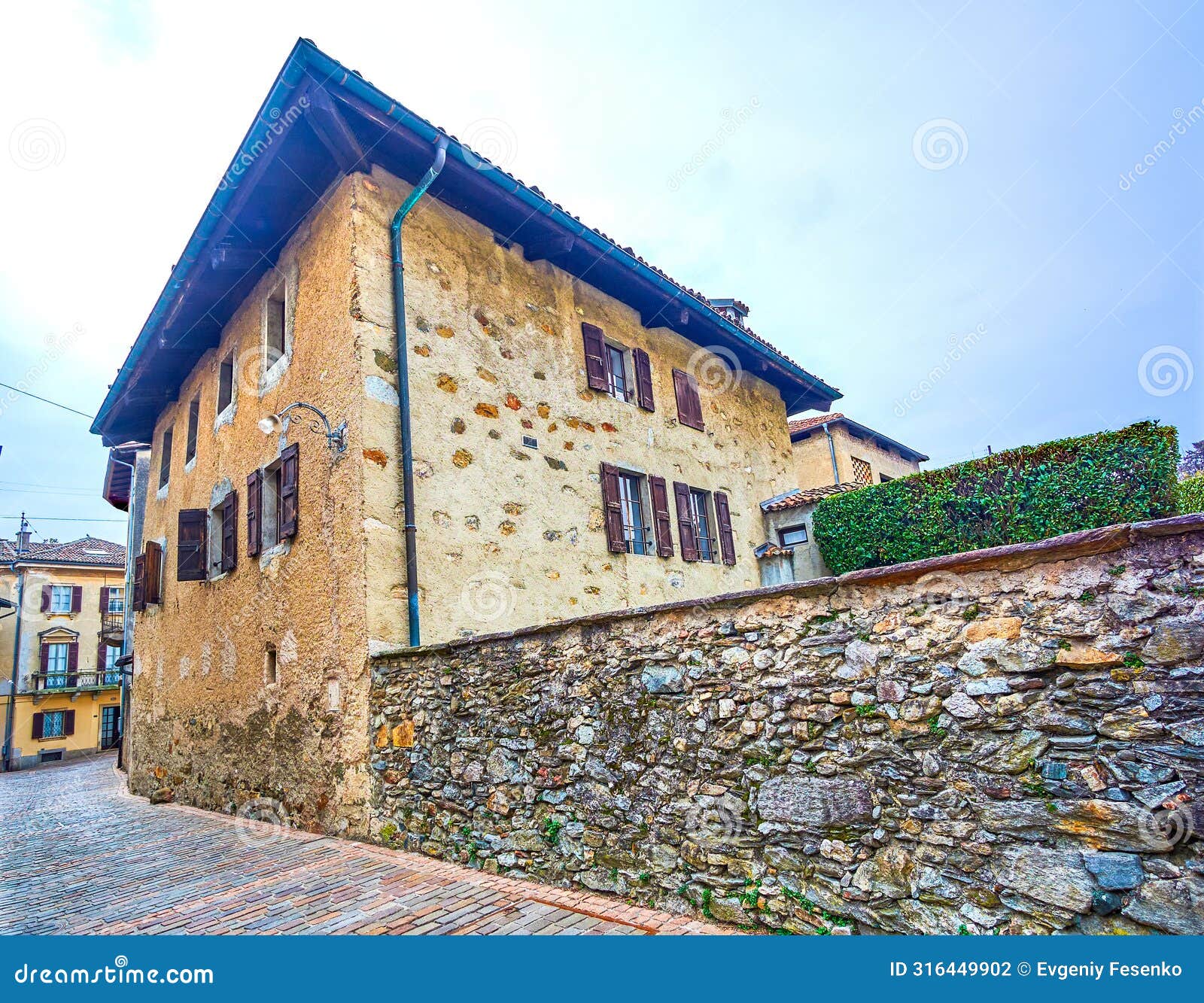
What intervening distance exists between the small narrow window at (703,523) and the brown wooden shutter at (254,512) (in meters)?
5.37

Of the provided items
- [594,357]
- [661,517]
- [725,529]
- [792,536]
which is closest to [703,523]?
[725,529]

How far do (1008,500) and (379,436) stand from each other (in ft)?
25.4

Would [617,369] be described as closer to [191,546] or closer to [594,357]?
[594,357]

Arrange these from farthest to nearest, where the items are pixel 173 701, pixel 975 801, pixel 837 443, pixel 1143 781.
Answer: pixel 837 443 < pixel 173 701 < pixel 975 801 < pixel 1143 781

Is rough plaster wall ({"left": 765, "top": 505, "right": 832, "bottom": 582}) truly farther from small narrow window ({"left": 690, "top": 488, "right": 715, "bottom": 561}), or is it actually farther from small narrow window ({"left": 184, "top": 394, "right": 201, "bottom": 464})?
small narrow window ({"left": 184, "top": 394, "right": 201, "bottom": 464})

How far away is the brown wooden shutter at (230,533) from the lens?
8375mm

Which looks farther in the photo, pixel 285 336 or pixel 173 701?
pixel 173 701

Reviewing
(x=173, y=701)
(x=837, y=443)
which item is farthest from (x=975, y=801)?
(x=837, y=443)

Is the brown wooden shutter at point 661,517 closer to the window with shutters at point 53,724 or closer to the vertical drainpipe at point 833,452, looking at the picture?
the vertical drainpipe at point 833,452

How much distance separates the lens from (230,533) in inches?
337

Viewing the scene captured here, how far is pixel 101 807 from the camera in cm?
992

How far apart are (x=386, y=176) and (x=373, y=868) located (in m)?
6.26

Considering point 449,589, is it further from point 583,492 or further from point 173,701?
point 173,701

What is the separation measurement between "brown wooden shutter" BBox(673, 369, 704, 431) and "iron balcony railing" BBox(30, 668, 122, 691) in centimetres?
2820
